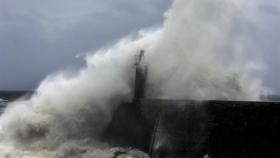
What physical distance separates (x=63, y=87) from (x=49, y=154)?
4613 millimetres

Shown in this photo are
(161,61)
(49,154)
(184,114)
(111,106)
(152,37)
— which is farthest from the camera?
(152,37)

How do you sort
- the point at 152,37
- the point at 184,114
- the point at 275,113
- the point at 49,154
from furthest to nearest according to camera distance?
the point at 152,37 < the point at 49,154 < the point at 184,114 < the point at 275,113

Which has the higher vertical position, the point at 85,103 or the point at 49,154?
the point at 85,103

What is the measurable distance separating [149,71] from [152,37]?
2211 mm

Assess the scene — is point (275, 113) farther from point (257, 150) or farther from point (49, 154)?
point (49, 154)

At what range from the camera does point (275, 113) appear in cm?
855

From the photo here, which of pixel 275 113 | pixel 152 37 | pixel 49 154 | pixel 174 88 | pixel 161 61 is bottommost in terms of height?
pixel 49 154

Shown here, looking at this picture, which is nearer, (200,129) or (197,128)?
(200,129)

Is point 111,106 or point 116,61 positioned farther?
point 116,61

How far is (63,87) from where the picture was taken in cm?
1759

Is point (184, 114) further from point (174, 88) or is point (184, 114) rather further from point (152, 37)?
point (152, 37)

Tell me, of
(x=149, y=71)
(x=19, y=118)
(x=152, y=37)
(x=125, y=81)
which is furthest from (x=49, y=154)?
(x=152, y=37)

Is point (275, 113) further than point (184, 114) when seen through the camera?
No

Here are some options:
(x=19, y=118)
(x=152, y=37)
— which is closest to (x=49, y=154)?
(x=19, y=118)
